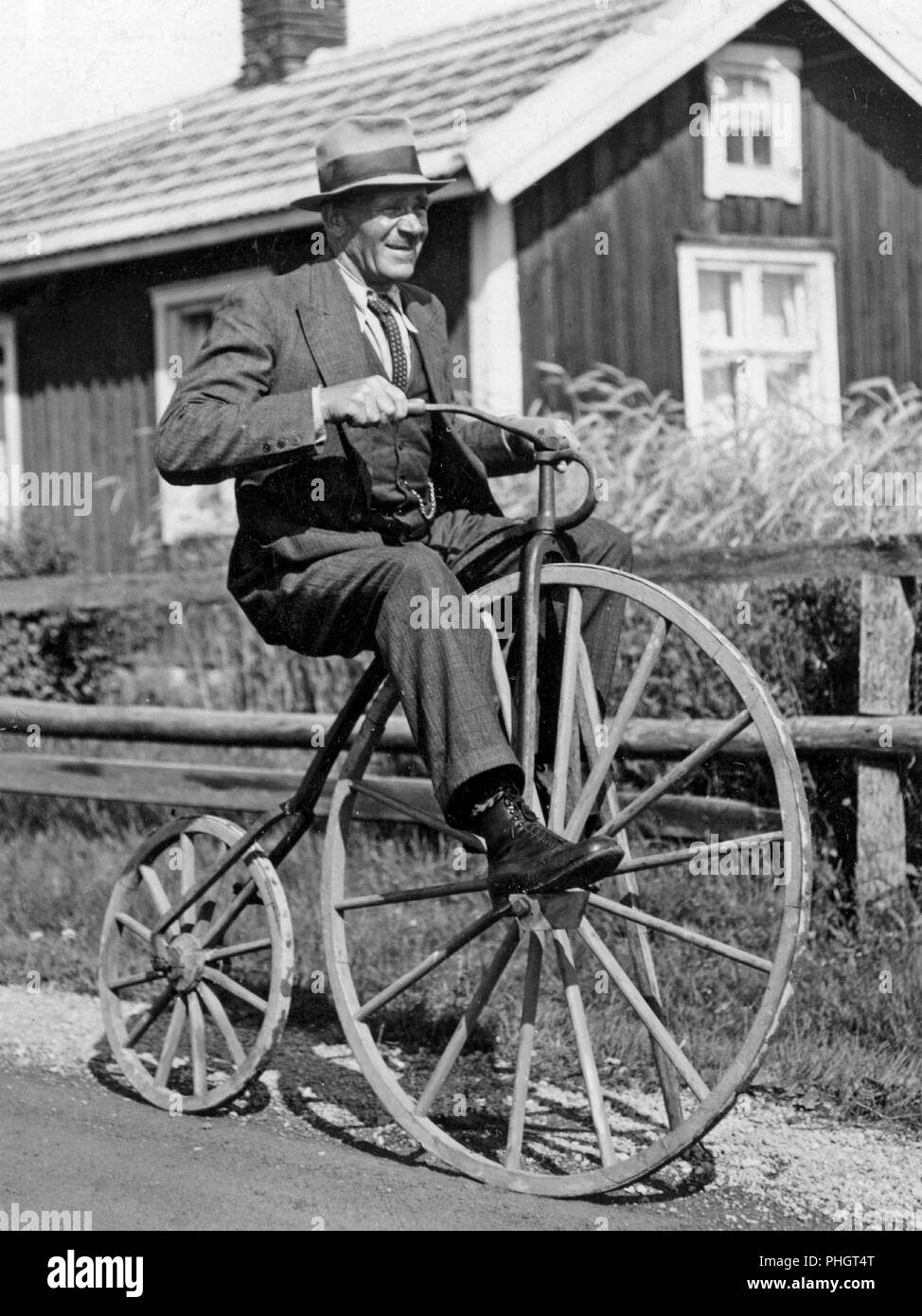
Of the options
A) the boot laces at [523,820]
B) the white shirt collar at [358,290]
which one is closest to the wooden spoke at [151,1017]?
the boot laces at [523,820]

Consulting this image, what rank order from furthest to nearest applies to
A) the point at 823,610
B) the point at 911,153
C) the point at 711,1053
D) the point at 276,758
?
the point at 911,153 → the point at 276,758 → the point at 823,610 → the point at 711,1053

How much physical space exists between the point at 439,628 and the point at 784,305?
10458 mm

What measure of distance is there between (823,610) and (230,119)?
9.81 meters

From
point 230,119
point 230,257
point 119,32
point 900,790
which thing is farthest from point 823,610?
point 230,119

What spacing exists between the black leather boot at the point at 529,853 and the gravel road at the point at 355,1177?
0.67 metres

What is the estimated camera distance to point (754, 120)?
13578mm

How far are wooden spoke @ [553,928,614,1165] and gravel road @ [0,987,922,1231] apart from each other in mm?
139

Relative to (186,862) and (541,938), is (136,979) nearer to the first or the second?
(186,862)

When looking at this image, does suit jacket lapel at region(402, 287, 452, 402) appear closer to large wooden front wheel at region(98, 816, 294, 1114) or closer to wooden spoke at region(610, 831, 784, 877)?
large wooden front wheel at region(98, 816, 294, 1114)

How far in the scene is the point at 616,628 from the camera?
431cm

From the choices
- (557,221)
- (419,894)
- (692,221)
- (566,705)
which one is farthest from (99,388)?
(566,705)

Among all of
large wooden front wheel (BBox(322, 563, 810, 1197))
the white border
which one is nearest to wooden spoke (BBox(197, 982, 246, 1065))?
large wooden front wheel (BBox(322, 563, 810, 1197))
